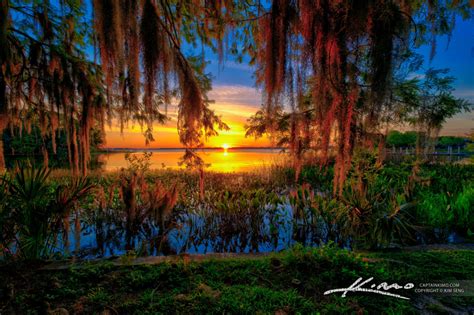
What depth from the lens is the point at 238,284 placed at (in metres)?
1.98

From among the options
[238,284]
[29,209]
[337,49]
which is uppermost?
[337,49]

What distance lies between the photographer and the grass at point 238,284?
1.66 m

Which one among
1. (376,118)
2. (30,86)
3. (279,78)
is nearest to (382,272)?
(376,118)

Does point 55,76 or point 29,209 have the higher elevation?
point 55,76

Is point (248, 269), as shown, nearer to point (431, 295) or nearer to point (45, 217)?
point (431, 295)

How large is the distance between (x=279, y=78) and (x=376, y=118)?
1139 mm

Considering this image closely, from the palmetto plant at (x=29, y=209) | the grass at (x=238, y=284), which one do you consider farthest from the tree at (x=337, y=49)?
the palmetto plant at (x=29, y=209)

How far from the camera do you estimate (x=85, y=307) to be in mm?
1672

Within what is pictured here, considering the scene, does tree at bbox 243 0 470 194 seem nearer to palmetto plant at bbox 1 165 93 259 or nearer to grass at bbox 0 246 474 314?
grass at bbox 0 246 474 314

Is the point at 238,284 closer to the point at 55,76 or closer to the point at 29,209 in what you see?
the point at 29,209
